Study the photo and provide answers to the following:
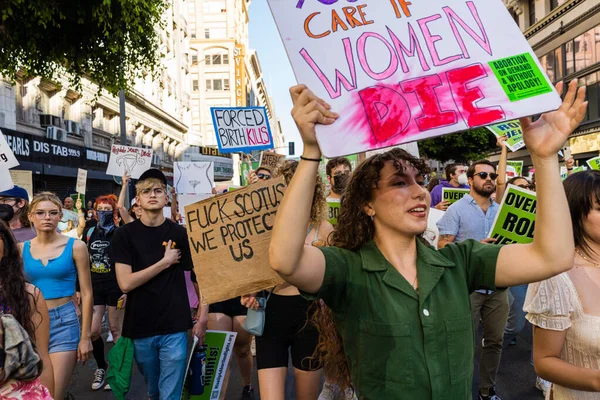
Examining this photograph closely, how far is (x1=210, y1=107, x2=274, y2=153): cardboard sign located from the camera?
28.9 feet

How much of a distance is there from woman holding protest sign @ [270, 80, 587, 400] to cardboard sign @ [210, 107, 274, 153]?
6.79 metres

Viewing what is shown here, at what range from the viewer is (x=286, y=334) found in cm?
350

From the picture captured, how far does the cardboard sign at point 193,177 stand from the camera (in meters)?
10.8

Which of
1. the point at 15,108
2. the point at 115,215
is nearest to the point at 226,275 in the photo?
the point at 115,215

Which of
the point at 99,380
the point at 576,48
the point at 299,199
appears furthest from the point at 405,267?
the point at 576,48

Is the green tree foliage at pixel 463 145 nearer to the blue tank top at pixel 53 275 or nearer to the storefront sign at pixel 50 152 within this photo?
the storefront sign at pixel 50 152

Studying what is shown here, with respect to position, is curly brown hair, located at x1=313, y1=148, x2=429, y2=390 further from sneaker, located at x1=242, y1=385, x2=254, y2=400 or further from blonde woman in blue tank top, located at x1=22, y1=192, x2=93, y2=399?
sneaker, located at x1=242, y1=385, x2=254, y2=400

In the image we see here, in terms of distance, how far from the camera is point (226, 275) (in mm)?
3139

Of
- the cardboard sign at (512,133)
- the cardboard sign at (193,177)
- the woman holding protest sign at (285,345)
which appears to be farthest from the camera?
the cardboard sign at (193,177)

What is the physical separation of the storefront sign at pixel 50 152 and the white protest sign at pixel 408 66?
14006 millimetres

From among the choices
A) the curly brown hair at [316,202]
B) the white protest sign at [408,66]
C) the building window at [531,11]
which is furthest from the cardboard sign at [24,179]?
the building window at [531,11]

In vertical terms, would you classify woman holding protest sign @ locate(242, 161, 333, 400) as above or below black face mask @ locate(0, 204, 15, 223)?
below

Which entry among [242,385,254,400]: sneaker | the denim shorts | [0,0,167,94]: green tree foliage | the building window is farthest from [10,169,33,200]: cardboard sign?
the building window

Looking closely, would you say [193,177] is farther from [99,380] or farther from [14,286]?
[14,286]
